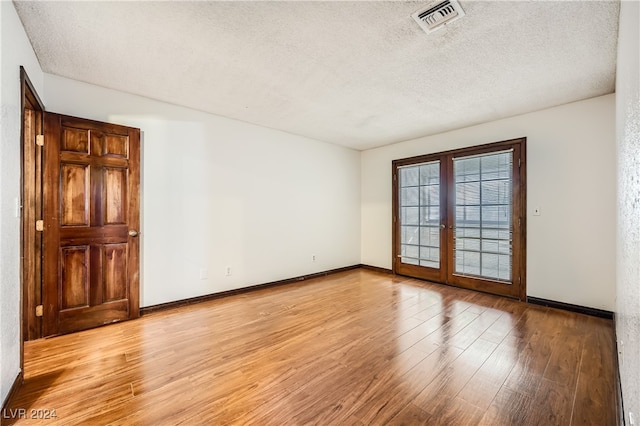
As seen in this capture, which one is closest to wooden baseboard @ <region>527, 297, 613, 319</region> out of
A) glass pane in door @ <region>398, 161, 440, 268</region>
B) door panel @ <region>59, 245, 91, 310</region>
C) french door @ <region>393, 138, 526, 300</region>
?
french door @ <region>393, 138, 526, 300</region>

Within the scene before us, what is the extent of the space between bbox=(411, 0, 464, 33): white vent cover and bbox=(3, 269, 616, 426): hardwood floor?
100 inches

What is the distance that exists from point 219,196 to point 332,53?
2.42 meters

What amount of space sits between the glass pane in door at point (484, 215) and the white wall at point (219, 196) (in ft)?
7.22

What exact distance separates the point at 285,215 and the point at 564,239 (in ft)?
12.6

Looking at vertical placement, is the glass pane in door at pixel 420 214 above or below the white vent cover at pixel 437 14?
below

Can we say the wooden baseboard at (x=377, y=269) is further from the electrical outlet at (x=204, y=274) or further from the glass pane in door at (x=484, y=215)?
the electrical outlet at (x=204, y=274)

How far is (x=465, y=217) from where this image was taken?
4.36m

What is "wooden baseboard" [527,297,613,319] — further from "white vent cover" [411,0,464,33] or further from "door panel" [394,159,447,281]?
"white vent cover" [411,0,464,33]

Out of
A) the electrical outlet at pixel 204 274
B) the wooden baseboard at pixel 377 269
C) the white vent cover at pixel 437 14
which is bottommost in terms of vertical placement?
the wooden baseboard at pixel 377 269

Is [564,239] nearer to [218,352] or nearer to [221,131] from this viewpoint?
[218,352]

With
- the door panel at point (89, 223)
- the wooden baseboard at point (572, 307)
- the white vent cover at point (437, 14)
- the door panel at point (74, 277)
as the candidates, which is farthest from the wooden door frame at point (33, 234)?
the wooden baseboard at point (572, 307)

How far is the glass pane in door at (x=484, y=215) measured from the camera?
3.96 metres

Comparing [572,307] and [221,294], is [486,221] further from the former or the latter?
[221,294]


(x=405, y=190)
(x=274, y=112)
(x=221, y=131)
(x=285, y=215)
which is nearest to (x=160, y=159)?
(x=221, y=131)
